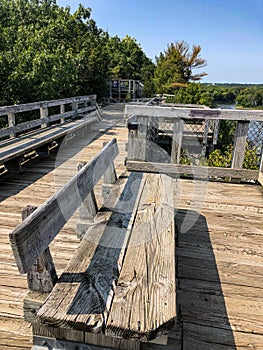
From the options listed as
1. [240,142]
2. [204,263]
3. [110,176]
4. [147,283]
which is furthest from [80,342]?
[240,142]

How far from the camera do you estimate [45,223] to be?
4.06ft

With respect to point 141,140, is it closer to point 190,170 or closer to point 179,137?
point 179,137

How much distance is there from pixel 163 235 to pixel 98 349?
2.34 ft

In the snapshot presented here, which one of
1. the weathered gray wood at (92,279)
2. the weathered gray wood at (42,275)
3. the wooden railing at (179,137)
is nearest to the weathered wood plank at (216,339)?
the weathered gray wood at (92,279)

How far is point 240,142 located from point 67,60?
8.03 m

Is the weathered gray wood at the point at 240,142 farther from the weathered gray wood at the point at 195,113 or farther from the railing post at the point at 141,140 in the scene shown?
the railing post at the point at 141,140

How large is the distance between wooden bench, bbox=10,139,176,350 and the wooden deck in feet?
1.45

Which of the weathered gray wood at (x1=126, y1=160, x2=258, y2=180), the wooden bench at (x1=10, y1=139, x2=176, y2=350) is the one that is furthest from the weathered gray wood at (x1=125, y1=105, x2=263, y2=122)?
the wooden bench at (x1=10, y1=139, x2=176, y2=350)

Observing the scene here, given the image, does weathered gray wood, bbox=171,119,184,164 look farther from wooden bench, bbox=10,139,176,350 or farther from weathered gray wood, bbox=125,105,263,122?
wooden bench, bbox=10,139,176,350

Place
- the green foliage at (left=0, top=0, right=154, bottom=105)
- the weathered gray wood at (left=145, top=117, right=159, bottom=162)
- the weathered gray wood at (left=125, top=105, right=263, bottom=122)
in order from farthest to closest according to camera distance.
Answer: the green foliage at (left=0, top=0, right=154, bottom=105) → the weathered gray wood at (left=145, top=117, right=159, bottom=162) → the weathered gray wood at (left=125, top=105, right=263, bottom=122)

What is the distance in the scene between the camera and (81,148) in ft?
22.0

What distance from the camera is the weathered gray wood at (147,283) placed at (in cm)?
106

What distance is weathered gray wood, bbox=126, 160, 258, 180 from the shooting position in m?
3.64

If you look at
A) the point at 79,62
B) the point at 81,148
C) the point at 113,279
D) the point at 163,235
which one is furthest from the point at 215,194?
the point at 79,62
